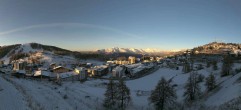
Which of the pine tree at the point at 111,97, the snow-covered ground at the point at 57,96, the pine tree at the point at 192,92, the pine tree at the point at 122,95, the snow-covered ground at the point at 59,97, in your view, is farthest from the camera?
the pine tree at the point at 192,92

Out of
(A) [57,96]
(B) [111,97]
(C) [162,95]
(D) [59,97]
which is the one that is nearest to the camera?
(D) [59,97]

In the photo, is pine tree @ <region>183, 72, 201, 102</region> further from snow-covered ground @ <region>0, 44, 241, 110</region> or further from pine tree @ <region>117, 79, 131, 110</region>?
pine tree @ <region>117, 79, 131, 110</region>

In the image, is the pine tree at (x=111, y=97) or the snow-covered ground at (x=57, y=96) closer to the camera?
the snow-covered ground at (x=57, y=96)

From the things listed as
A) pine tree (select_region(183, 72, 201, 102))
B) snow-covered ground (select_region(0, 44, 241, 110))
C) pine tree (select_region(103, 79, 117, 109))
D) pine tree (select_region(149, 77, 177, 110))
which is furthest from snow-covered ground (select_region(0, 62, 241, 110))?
pine tree (select_region(149, 77, 177, 110))

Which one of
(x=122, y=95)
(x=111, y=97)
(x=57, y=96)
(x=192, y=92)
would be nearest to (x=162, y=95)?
(x=122, y=95)

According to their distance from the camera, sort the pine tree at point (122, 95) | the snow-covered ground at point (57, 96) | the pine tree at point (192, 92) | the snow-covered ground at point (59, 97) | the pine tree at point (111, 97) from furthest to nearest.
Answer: the pine tree at point (192, 92) → the pine tree at point (122, 95) → the pine tree at point (111, 97) → the snow-covered ground at point (57, 96) → the snow-covered ground at point (59, 97)

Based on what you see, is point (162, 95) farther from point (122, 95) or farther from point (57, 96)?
point (57, 96)

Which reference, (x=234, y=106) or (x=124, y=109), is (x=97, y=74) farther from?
(x=234, y=106)

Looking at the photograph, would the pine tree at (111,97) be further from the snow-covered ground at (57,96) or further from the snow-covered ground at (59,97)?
the snow-covered ground at (59,97)

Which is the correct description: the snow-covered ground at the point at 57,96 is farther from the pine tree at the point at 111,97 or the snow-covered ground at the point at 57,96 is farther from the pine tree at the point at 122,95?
the pine tree at the point at 122,95

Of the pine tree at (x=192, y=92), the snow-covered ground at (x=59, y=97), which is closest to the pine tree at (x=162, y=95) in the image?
the snow-covered ground at (x=59, y=97)

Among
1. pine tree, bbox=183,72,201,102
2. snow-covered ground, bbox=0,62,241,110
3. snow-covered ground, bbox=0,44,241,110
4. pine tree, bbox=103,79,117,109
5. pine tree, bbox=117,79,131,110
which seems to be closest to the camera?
snow-covered ground, bbox=0,44,241,110

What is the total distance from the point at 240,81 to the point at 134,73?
76.2 m

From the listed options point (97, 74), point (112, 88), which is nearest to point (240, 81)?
point (112, 88)
